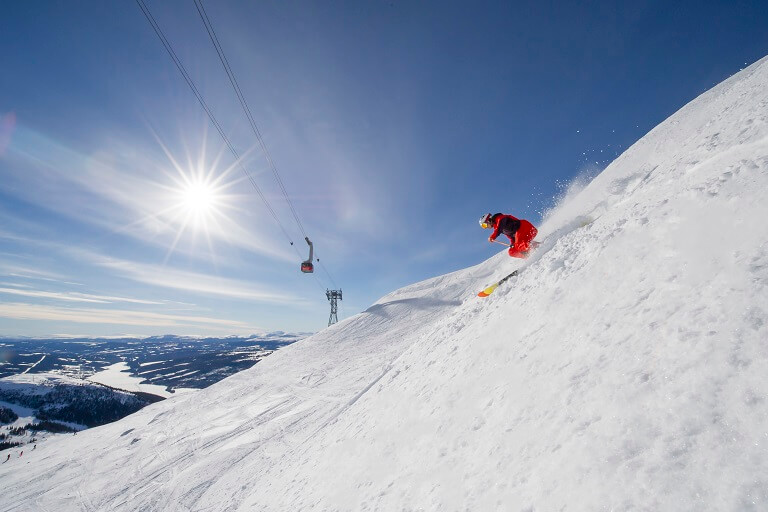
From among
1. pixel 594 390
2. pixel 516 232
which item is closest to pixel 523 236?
pixel 516 232

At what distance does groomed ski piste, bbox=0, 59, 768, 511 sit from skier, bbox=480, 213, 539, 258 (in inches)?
51.6

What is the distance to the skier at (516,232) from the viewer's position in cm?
1119

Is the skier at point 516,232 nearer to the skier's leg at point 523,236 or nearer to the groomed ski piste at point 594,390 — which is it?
the skier's leg at point 523,236

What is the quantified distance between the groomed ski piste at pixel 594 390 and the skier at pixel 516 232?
1.31m

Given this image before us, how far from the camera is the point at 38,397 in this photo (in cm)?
13700

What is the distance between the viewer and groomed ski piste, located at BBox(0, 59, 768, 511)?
232 centimetres

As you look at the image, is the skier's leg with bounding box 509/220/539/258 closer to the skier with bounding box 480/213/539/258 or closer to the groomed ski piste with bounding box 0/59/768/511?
the skier with bounding box 480/213/539/258

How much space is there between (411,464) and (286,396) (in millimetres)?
12368

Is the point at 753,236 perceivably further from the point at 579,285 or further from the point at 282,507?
the point at 282,507

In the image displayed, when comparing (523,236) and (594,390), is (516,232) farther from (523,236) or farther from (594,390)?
(594,390)

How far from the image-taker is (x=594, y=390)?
3.25 meters

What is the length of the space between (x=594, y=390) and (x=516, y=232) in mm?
8867

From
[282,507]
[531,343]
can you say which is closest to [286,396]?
[282,507]

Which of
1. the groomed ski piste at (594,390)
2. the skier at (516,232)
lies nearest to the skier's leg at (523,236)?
the skier at (516,232)
